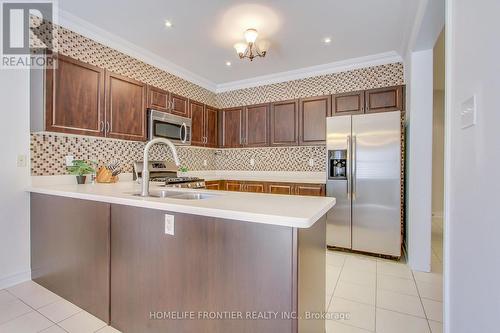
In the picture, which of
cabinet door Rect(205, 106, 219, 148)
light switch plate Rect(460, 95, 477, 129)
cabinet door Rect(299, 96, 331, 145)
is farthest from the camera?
cabinet door Rect(205, 106, 219, 148)

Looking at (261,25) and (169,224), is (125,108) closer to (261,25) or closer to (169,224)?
(261,25)

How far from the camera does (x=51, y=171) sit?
8.29 feet

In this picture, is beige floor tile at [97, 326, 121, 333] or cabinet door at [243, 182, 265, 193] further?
cabinet door at [243, 182, 265, 193]

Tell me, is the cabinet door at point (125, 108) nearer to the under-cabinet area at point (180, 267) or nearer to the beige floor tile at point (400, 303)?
the under-cabinet area at point (180, 267)

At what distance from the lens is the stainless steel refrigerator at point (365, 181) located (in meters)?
2.94

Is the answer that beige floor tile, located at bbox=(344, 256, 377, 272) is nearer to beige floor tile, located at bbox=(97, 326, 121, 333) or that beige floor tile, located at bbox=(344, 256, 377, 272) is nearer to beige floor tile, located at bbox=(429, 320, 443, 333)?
beige floor tile, located at bbox=(429, 320, 443, 333)

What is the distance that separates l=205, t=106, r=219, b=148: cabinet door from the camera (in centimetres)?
427

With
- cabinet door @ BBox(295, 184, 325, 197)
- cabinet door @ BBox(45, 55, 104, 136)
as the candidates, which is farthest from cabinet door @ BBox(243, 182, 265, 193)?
cabinet door @ BBox(45, 55, 104, 136)

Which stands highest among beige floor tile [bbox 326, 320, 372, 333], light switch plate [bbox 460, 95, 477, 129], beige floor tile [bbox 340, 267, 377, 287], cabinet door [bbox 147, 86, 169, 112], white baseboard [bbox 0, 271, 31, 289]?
cabinet door [bbox 147, 86, 169, 112]

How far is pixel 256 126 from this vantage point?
13.9ft

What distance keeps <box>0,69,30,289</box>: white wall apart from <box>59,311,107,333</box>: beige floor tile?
3.30 ft

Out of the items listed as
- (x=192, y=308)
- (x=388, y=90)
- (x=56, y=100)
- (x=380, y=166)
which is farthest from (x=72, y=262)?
(x=388, y=90)

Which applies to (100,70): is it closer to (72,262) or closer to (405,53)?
(72,262)

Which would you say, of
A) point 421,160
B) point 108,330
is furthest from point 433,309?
point 108,330
